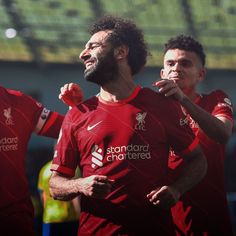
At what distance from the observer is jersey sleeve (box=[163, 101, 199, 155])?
3.57 metres

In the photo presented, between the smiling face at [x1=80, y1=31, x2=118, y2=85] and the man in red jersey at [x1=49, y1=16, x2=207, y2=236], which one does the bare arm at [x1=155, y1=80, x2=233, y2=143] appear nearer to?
the man in red jersey at [x1=49, y1=16, x2=207, y2=236]

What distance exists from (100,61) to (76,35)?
1426cm

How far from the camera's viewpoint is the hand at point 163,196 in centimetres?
330

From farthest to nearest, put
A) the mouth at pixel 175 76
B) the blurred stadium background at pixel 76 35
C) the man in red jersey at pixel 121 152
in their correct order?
the blurred stadium background at pixel 76 35
the mouth at pixel 175 76
the man in red jersey at pixel 121 152

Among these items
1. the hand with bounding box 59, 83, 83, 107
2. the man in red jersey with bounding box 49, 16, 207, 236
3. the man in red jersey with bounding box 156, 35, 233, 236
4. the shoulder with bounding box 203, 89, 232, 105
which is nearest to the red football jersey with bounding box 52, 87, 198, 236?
the man in red jersey with bounding box 49, 16, 207, 236

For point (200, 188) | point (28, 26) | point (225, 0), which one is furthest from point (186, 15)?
point (200, 188)

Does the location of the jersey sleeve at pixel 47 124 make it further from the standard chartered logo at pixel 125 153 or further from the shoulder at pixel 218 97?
the shoulder at pixel 218 97

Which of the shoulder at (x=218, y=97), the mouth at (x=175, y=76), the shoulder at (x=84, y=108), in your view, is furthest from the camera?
the mouth at (x=175, y=76)

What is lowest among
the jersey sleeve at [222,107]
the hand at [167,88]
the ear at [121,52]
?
the jersey sleeve at [222,107]

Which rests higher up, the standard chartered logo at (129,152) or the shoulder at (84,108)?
the shoulder at (84,108)

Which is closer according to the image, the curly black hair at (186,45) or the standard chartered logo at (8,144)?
the standard chartered logo at (8,144)

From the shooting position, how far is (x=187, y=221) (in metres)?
4.38

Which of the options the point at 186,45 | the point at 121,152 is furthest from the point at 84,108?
the point at 186,45

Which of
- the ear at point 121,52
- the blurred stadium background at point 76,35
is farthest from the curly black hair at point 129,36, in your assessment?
the blurred stadium background at point 76,35
